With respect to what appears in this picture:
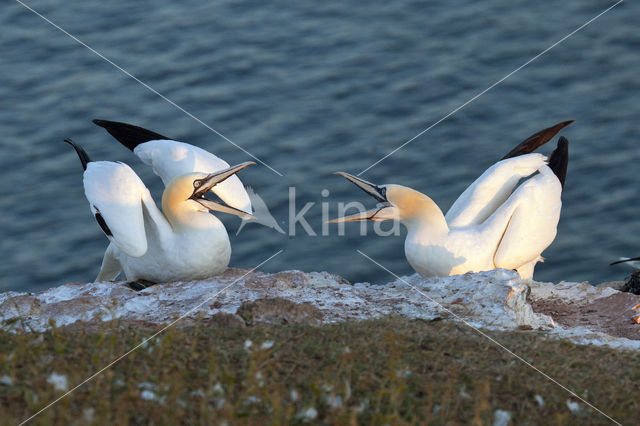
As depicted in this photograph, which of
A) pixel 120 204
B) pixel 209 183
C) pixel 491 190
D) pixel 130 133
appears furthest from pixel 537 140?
pixel 120 204

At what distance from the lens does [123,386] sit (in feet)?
11.8

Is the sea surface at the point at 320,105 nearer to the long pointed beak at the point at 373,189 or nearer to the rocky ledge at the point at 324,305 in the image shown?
the long pointed beak at the point at 373,189

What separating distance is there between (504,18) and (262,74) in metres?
3.24

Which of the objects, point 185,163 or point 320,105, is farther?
point 320,105

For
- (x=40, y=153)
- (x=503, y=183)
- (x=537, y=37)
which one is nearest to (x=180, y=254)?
(x=503, y=183)

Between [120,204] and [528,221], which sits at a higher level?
[120,204]

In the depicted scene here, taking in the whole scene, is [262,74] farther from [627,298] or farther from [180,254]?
[627,298]

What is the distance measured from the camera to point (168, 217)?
251 inches

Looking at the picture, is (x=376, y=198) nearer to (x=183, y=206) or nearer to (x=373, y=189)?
(x=373, y=189)

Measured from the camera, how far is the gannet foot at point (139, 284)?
20.5ft

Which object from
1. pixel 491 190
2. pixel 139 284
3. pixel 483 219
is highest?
pixel 491 190

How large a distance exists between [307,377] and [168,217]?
286 centimetres

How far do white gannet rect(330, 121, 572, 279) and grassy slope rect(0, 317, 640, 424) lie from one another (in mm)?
1923

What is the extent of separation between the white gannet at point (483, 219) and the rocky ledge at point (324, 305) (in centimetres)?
34
